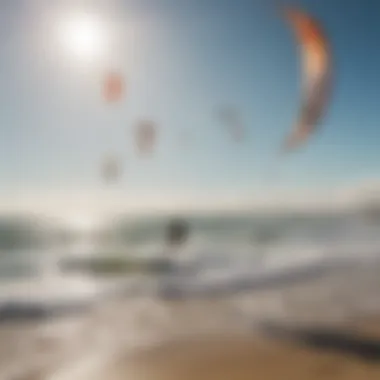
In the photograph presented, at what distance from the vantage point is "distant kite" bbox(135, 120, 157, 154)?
4.14 ft

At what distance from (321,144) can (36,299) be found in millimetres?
687

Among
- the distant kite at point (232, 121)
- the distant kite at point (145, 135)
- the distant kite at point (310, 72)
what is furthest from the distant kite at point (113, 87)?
the distant kite at point (310, 72)

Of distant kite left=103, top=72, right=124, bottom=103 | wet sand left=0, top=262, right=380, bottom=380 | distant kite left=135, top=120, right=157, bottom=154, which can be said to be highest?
distant kite left=103, top=72, right=124, bottom=103

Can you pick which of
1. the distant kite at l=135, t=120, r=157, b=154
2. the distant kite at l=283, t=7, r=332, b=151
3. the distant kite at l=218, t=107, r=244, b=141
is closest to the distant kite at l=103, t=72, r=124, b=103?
the distant kite at l=135, t=120, r=157, b=154

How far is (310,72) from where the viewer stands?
4.19 ft

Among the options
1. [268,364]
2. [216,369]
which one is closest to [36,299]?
[216,369]

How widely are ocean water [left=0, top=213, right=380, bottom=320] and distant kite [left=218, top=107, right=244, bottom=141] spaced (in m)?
0.18

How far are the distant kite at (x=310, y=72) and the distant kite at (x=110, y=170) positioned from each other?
14.4 inches

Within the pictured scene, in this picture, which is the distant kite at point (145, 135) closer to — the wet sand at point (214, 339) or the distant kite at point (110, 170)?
the distant kite at point (110, 170)

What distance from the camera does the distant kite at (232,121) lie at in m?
1.27

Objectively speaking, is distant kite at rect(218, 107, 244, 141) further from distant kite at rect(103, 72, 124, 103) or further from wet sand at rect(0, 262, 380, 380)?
wet sand at rect(0, 262, 380, 380)

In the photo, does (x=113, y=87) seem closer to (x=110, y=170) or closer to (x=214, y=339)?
(x=110, y=170)

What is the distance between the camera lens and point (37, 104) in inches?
49.3

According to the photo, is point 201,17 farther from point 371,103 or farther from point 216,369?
point 216,369
